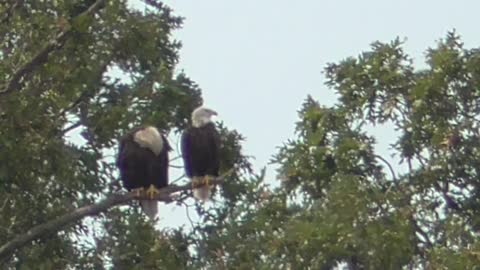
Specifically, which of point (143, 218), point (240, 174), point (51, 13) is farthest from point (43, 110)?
point (240, 174)

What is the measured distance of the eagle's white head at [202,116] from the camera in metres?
12.1

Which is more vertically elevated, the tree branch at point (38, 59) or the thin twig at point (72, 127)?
the thin twig at point (72, 127)

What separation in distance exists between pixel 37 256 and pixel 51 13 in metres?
1.82

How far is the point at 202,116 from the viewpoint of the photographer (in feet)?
40.1

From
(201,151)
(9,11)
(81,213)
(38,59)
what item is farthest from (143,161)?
(38,59)

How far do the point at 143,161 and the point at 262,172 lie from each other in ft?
4.33

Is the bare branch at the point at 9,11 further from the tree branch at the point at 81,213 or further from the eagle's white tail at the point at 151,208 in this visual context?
the eagle's white tail at the point at 151,208

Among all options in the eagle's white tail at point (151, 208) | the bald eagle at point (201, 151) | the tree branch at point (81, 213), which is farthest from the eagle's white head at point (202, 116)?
the tree branch at point (81, 213)

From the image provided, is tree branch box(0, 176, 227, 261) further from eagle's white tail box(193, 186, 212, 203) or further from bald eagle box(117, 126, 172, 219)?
eagle's white tail box(193, 186, 212, 203)

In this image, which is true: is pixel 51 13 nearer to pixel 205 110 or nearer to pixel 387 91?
pixel 205 110

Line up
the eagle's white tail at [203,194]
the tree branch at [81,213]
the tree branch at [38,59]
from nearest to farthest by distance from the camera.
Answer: the tree branch at [38,59] → the tree branch at [81,213] → the eagle's white tail at [203,194]

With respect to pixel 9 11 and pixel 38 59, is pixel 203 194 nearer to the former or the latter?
pixel 9 11

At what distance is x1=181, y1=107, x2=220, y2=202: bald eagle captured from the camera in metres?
11.8

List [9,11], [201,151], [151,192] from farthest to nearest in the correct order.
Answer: [201,151], [151,192], [9,11]
